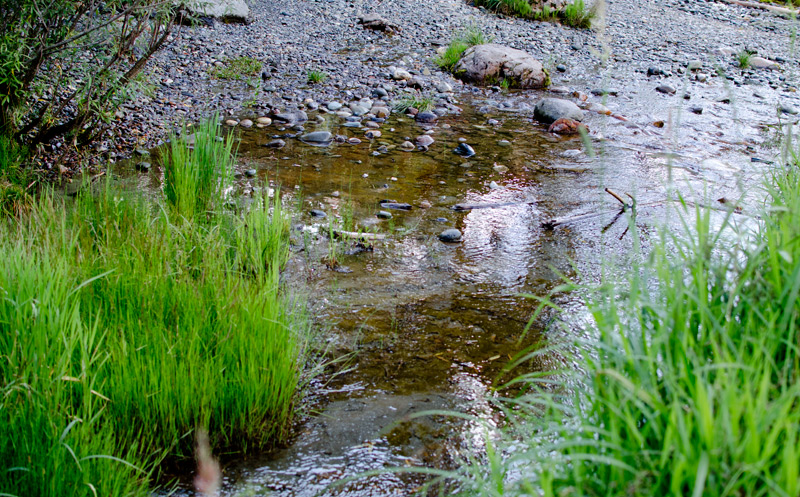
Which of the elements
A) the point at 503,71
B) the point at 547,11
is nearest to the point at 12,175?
the point at 503,71

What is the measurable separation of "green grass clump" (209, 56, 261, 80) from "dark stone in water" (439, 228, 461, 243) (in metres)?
4.50

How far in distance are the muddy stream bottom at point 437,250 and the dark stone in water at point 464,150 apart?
0.07 m

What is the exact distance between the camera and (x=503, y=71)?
874 centimetres

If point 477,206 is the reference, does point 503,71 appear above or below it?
above

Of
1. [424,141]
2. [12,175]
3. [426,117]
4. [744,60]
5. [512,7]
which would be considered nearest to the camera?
[12,175]

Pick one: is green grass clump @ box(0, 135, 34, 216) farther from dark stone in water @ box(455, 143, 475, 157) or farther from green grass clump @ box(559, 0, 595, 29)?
green grass clump @ box(559, 0, 595, 29)

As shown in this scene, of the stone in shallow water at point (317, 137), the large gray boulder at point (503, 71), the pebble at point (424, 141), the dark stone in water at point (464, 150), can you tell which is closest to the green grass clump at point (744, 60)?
the large gray boulder at point (503, 71)

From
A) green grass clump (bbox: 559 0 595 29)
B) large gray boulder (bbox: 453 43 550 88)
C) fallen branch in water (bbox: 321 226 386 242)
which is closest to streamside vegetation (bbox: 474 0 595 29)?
green grass clump (bbox: 559 0 595 29)

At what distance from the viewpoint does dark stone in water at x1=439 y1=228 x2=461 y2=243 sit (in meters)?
4.46

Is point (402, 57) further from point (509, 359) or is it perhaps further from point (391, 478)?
point (391, 478)

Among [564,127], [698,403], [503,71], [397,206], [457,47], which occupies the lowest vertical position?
[397,206]

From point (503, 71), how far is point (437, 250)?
17.1 ft

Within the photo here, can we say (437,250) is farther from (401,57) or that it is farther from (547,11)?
(547,11)

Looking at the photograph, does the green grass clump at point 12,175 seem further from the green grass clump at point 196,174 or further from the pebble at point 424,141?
the pebble at point 424,141
